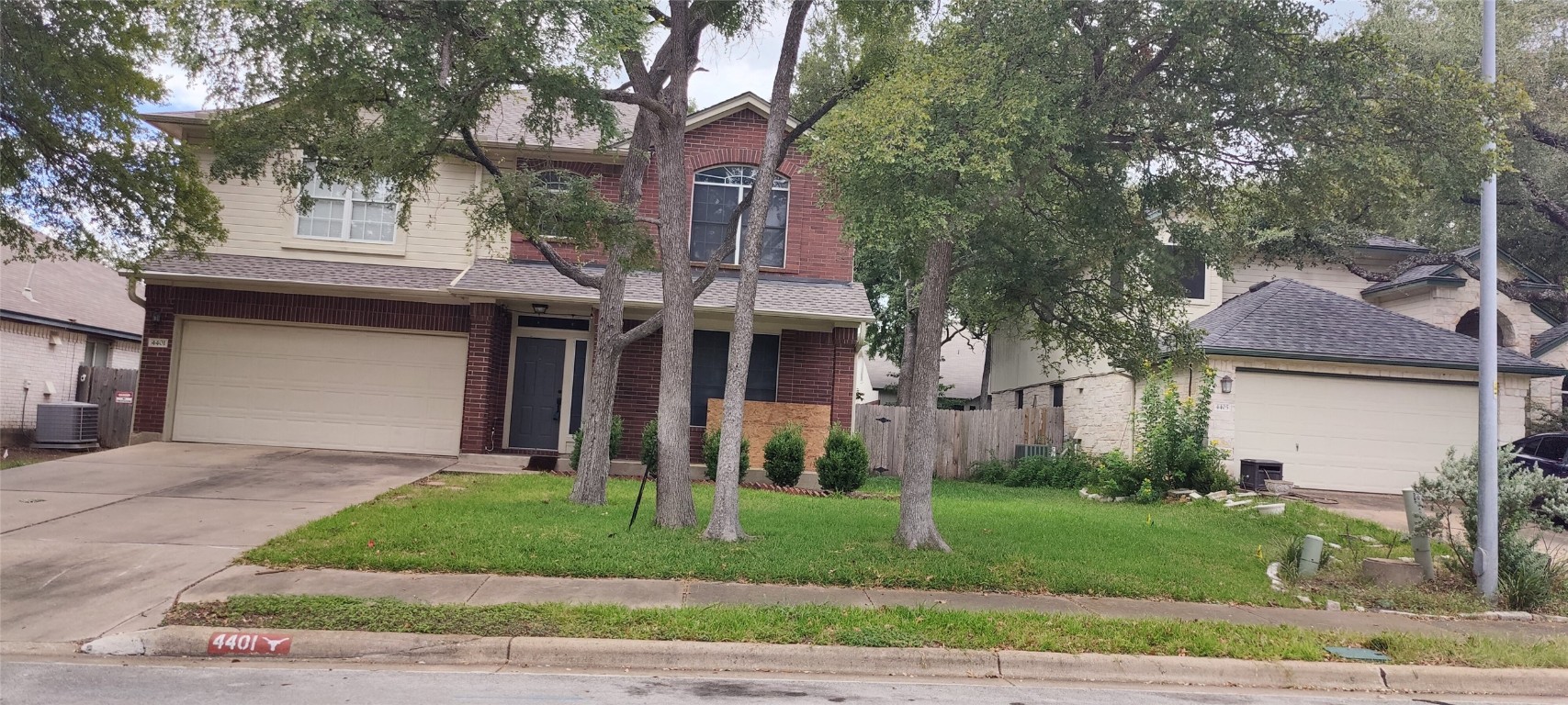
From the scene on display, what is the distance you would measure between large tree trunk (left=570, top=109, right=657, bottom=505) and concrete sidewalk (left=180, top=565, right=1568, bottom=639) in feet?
11.7

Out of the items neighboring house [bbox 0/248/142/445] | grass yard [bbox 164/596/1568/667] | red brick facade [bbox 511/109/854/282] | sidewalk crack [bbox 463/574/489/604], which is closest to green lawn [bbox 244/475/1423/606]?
sidewalk crack [bbox 463/574/489/604]

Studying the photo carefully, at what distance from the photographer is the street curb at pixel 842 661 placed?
624cm

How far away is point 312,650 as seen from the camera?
622cm

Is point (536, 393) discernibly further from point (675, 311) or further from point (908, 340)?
point (908, 340)

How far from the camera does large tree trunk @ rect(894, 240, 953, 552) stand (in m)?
9.59

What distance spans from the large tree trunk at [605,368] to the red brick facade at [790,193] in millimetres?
4734

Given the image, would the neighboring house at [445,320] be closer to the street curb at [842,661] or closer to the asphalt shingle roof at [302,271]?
the asphalt shingle roof at [302,271]

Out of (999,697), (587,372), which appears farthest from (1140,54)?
(587,372)

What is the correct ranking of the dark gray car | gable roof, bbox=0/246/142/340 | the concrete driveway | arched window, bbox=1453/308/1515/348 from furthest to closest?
arched window, bbox=1453/308/1515/348 → gable roof, bbox=0/246/142/340 → the dark gray car → the concrete driveway

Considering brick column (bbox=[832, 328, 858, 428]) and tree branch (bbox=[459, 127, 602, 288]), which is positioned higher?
tree branch (bbox=[459, 127, 602, 288])

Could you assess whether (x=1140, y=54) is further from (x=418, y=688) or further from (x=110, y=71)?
(x=110, y=71)

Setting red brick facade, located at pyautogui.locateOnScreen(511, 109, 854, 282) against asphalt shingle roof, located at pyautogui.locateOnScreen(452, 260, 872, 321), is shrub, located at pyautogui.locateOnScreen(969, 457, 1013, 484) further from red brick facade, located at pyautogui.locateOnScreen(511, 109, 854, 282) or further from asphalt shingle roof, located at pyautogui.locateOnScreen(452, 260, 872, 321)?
red brick facade, located at pyautogui.locateOnScreen(511, 109, 854, 282)

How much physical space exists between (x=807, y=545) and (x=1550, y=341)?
2224 centimetres

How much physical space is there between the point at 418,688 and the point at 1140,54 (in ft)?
29.0
